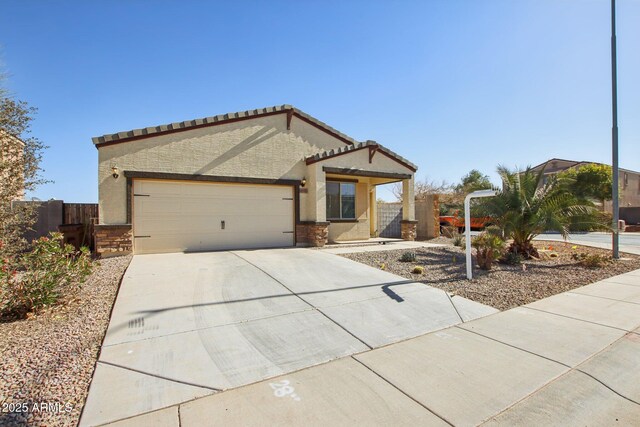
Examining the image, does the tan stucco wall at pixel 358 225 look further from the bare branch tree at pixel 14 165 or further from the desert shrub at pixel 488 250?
the bare branch tree at pixel 14 165

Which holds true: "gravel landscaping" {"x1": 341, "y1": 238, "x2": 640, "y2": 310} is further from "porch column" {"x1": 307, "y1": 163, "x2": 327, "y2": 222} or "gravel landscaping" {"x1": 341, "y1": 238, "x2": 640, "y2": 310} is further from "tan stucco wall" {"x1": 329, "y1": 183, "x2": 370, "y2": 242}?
"tan stucco wall" {"x1": 329, "y1": 183, "x2": 370, "y2": 242}

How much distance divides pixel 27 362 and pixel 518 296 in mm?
7294

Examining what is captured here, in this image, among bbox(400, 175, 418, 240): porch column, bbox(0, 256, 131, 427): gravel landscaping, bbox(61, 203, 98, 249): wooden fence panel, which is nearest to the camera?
bbox(0, 256, 131, 427): gravel landscaping

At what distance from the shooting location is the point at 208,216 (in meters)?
10.1

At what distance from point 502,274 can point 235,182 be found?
8.29m

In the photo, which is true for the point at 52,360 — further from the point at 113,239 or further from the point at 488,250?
the point at 488,250

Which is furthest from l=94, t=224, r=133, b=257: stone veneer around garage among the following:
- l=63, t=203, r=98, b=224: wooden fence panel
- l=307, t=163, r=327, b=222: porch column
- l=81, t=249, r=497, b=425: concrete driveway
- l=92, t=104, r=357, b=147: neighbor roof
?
l=307, t=163, r=327, b=222: porch column

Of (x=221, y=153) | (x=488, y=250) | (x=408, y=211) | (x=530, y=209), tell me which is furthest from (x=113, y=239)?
(x=530, y=209)

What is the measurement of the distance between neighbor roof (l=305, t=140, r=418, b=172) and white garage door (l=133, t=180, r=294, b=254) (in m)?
1.54

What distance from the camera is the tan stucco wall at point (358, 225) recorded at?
506 inches

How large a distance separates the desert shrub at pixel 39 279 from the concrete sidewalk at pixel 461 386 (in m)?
3.25

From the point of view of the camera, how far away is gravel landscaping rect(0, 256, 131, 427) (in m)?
2.45

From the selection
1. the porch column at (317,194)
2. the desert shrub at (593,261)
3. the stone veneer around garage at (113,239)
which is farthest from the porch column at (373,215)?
the stone veneer around garage at (113,239)

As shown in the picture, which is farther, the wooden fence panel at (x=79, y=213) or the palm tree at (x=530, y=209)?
the wooden fence panel at (x=79, y=213)
